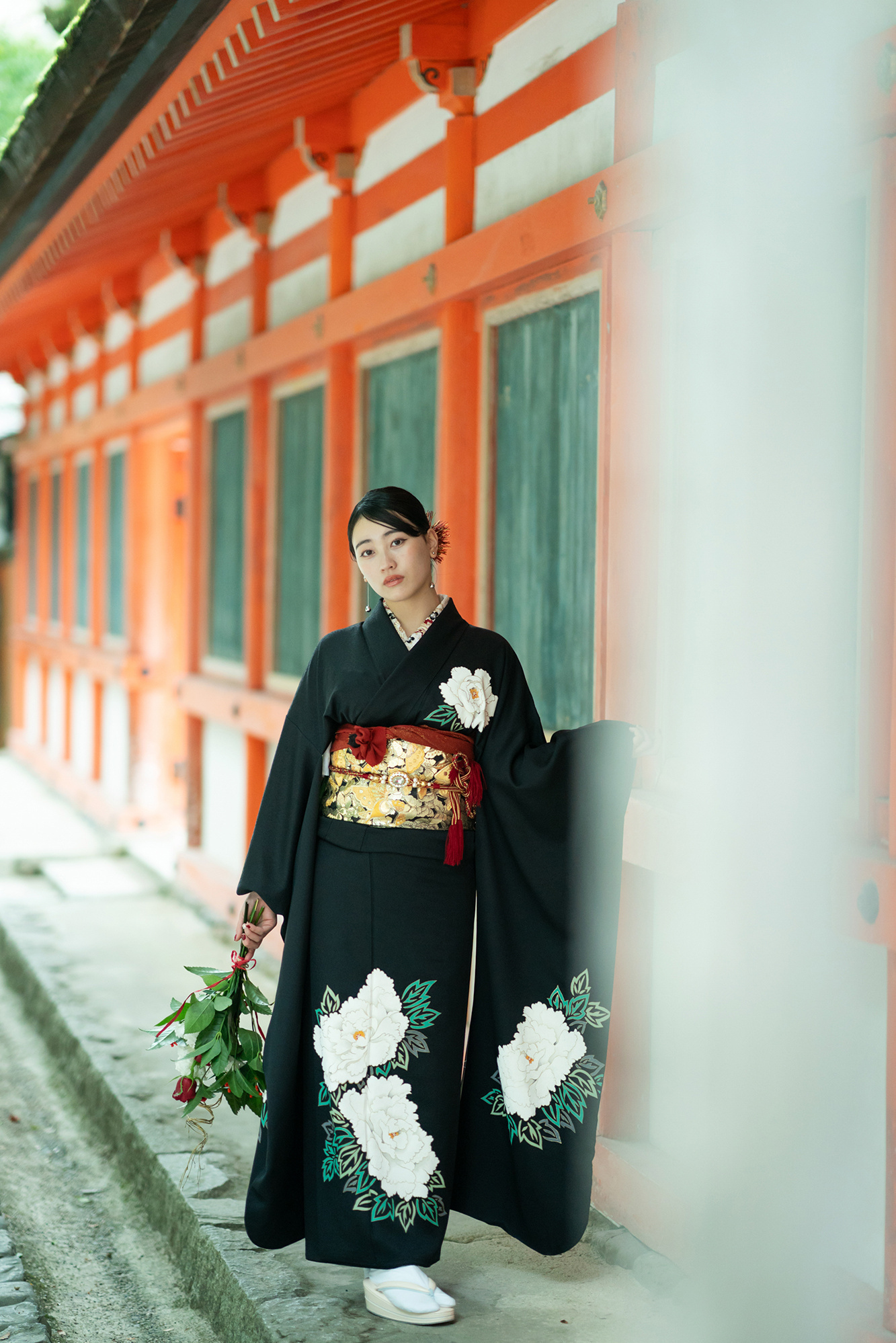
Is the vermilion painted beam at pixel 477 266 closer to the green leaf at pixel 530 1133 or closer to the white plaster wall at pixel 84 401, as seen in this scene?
the green leaf at pixel 530 1133

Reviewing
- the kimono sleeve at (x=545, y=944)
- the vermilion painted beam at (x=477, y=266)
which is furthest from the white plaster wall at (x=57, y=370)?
the kimono sleeve at (x=545, y=944)

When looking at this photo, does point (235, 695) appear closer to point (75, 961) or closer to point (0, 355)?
point (75, 961)

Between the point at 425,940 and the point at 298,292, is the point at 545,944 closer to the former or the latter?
the point at 425,940

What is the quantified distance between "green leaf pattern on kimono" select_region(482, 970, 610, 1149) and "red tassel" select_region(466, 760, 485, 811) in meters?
0.45

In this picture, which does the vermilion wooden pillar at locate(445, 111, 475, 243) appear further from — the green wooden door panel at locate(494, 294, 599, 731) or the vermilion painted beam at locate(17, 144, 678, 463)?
the green wooden door panel at locate(494, 294, 599, 731)

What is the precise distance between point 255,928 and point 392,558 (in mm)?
928

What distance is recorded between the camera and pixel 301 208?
20.6ft

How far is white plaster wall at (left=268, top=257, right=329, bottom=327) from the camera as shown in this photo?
5.99 meters

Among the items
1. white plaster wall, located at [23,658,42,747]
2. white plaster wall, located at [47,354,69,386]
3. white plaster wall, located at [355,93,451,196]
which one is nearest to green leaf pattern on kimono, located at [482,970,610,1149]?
white plaster wall, located at [355,93,451,196]

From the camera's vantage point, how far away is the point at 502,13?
4.16 metres

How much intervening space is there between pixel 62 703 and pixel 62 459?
7.55ft

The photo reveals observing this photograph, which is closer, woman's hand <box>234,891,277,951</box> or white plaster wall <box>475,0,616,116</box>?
woman's hand <box>234,891,277,951</box>

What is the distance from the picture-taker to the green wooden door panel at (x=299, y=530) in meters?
6.16

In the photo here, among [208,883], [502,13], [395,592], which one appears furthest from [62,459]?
[395,592]
